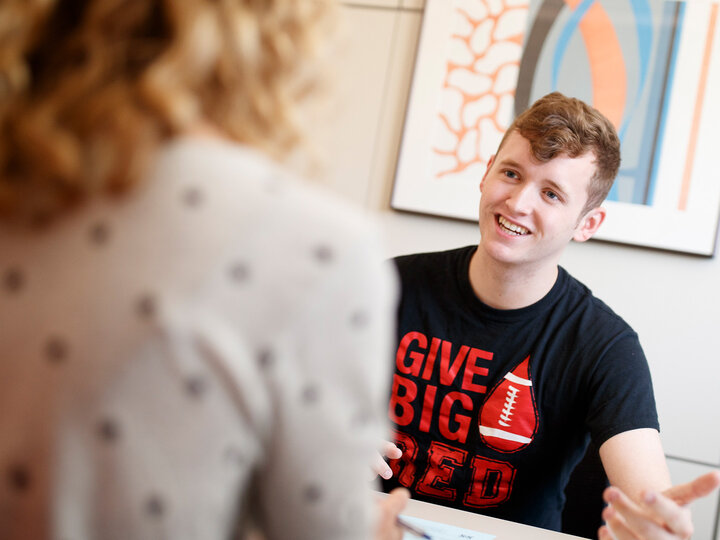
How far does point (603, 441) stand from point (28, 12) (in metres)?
1.34

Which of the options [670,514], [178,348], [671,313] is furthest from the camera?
[671,313]

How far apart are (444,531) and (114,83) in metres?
0.89

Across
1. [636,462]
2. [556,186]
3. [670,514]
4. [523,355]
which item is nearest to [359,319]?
[670,514]

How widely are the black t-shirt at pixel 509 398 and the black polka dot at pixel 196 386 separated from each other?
3.94 feet

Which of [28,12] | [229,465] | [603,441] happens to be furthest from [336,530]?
[603,441]

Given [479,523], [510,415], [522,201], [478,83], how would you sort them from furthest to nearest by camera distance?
[478,83] → [522,201] → [510,415] → [479,523]

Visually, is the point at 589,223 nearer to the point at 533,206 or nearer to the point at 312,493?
the point at 533,206

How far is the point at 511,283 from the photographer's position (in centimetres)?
171

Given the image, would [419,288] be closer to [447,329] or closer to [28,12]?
[447,329]

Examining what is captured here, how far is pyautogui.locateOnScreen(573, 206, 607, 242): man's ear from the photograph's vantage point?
1826 millimetres

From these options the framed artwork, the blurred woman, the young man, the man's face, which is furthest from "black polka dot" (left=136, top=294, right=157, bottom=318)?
the framed artwork

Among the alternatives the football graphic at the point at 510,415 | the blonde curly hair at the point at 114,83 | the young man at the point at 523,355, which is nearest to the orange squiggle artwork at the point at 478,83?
the young man at the point at 523,355

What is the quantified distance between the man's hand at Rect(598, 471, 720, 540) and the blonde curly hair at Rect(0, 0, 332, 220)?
910 mm

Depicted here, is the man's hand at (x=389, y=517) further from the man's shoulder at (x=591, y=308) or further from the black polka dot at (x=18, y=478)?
the man's shoulder at (x=591, y=308)
